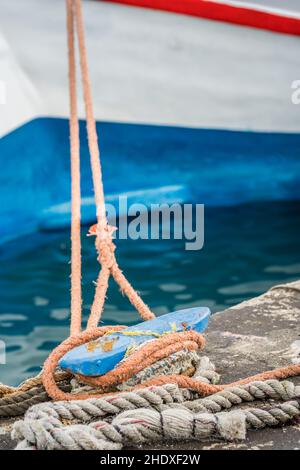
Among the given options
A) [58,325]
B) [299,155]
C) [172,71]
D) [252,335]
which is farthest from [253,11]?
[252,335]

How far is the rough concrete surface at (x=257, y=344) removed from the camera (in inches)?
52.9

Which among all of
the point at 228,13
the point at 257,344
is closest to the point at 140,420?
the point at 257,344

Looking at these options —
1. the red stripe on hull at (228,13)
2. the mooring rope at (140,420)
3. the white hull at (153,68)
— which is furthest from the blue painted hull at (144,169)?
the mooring rope at (140,420)

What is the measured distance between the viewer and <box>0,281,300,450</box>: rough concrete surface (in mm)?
1343

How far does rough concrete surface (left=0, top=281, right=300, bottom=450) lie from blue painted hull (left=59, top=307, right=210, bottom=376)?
0.18 m

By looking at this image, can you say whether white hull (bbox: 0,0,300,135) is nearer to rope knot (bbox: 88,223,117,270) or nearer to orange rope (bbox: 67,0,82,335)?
orange rope (bbox: 67,0,82,335)

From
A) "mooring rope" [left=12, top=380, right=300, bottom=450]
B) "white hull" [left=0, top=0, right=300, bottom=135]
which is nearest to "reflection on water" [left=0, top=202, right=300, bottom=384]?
"white hull" [left=0, top=0, right=300, bottom=135]

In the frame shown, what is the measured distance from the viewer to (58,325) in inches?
119

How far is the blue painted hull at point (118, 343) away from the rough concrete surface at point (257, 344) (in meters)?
0.18

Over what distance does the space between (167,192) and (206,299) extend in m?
1.08

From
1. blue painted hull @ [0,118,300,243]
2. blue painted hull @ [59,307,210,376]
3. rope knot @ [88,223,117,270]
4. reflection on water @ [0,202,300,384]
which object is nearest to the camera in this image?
blue painted hull @ [59,307,210,376]

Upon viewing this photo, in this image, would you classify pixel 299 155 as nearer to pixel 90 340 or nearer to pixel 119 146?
pixel 119 146

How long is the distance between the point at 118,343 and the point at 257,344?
551 mm

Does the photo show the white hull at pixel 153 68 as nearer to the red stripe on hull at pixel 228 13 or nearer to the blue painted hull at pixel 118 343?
the red stripe on hull at pixel 228 13
